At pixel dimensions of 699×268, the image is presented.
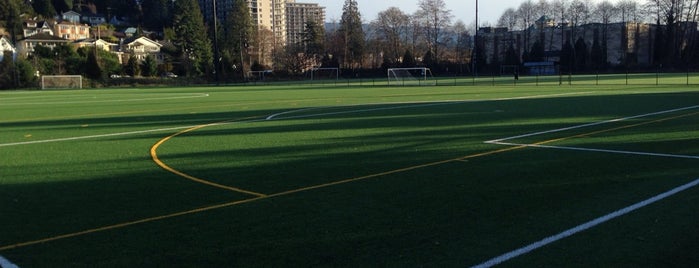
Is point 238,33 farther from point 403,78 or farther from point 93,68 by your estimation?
point 403,78

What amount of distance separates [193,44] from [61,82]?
36.3 metres

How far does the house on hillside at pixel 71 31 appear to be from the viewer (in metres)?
139

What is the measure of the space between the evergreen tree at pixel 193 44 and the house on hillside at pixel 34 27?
4421 cm

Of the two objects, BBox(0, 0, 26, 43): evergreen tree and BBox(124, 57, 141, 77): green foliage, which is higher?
BBox(0, 0, 26, 43): evergreen tree

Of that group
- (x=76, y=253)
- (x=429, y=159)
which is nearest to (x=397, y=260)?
(x=76, y=253)

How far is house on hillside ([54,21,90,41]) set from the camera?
138750 millimetres

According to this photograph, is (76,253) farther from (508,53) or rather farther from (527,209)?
(508,53)

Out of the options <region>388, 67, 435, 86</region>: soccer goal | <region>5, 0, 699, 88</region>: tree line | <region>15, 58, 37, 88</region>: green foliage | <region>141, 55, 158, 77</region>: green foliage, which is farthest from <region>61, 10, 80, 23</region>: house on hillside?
<region>388, 67, 435, 86</region>: soccer goal

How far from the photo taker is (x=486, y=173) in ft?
29.1

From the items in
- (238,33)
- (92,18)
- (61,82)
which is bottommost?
(61,82)

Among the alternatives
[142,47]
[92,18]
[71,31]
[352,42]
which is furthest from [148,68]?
[92,18]

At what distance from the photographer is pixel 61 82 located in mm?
63688

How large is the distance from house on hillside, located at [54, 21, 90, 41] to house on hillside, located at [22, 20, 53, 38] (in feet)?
10.3

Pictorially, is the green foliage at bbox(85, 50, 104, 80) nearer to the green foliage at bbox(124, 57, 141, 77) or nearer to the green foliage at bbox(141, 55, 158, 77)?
the green foliage at bbox(124, 57, 141, 77)
